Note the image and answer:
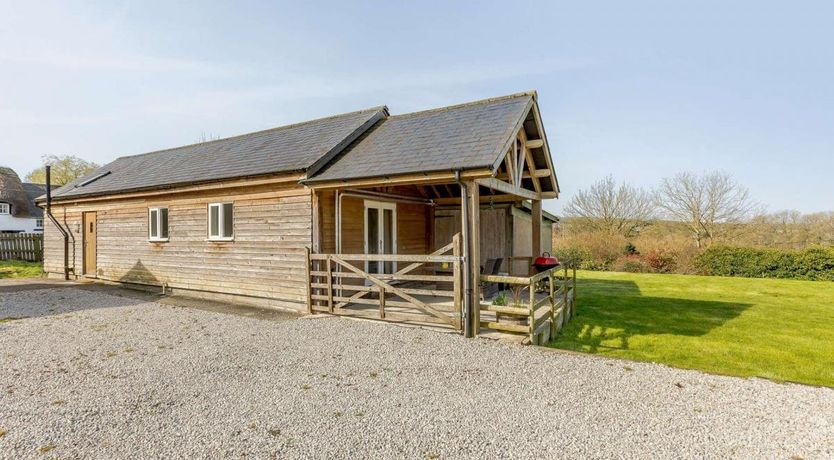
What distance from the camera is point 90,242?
48.5 feet

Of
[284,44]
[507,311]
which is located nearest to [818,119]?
[507,311]

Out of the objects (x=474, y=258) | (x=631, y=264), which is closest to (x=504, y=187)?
(x=474, y=258)

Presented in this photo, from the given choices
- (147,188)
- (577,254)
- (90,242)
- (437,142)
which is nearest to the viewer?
(437,142)

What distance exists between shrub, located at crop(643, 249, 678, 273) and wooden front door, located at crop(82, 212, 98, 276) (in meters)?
25.9

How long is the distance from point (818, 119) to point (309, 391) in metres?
28.2

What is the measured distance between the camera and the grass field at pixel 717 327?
7477mm

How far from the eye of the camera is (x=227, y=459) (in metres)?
3.30

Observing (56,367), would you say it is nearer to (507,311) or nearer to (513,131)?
(507,311)

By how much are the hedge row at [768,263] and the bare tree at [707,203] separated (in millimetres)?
5424

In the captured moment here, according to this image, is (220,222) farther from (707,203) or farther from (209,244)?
(707,203)

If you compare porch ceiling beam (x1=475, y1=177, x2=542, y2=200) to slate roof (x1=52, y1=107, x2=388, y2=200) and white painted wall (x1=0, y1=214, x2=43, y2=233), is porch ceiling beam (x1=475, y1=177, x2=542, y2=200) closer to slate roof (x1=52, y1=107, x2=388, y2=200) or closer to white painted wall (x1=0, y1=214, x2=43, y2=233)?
slate roof (x1=52, y1=107, x2=388, y2=200)

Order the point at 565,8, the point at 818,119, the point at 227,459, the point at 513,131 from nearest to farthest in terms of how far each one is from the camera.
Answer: the point at 227,459 → the point at 513,131 → the point at 565,8 → the point at 818,119

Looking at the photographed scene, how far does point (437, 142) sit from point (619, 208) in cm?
2527

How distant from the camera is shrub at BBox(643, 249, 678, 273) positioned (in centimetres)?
2252
